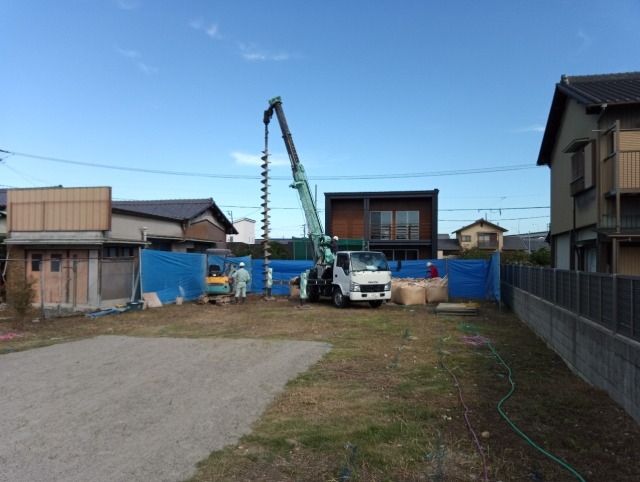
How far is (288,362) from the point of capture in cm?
934

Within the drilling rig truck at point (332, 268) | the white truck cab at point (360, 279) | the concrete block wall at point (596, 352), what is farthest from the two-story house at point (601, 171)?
the drilling rig truck at point (332, 268)

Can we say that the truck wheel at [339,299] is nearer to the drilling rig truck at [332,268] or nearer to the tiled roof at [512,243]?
the drilling rig truck at [332,268]

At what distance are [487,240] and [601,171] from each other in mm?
62879

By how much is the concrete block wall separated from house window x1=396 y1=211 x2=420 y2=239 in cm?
2549

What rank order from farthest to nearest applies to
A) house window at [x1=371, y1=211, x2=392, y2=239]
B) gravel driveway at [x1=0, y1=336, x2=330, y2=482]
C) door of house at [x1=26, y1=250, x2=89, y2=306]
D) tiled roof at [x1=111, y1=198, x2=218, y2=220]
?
house window at [x1=371, y1=211, x2=392, y2=239] < tiled roof at [x1=111, y1=198, x2=218, y2=220] < door of house at [x1=26, y1=250, x2=89, y2=306] < gravel driveway at [x1=0, y1=336, x2=330, y2=482]

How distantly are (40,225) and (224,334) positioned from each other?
11625 millimetres

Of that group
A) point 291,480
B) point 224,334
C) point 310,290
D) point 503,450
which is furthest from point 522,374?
point 310,290

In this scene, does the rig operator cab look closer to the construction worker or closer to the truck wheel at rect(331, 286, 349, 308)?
the construction worker


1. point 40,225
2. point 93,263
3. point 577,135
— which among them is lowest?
point 93,263

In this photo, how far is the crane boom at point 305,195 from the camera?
23072 mm

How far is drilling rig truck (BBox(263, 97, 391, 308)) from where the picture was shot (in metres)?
19.5

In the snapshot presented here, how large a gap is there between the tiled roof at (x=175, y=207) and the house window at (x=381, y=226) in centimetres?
1210

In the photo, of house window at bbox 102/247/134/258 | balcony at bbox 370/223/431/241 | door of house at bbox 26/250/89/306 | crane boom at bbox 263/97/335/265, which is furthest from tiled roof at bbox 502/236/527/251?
door of house at bbox 26/250/89/306

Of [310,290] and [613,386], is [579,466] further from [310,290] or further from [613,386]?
[310,290]
